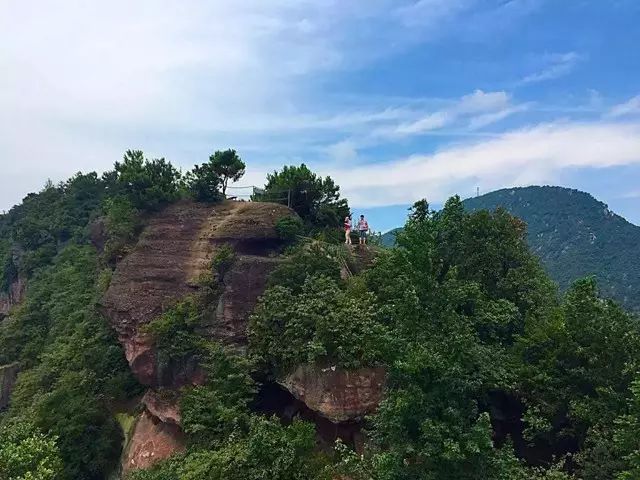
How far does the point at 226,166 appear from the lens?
24.1 m

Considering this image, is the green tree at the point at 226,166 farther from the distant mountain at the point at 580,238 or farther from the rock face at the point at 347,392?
the distant mountain at the point at 580,238

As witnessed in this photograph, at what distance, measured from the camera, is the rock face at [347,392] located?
48.8 feet

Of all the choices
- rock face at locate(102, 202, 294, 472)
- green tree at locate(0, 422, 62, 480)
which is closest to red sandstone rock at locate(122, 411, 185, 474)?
rock face at locate(102, 202, 294, 472)

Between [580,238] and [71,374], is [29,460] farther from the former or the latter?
[580,238]

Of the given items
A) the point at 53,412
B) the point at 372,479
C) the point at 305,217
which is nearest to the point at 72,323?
the point at 53,412

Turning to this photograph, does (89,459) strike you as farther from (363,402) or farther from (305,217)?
(305,217)

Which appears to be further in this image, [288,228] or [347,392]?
[288,228]

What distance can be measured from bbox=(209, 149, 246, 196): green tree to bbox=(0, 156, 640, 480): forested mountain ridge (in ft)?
0.23

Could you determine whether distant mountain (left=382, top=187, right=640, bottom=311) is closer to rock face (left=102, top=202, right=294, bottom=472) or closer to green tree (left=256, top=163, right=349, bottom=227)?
green tree (left=256, top=163, right=349, bottom=227)

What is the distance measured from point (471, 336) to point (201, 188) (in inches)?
611

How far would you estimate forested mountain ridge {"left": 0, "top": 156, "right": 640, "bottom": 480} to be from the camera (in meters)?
12.1

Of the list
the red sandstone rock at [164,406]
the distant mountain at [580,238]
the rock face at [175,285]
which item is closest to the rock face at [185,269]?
the rock face at [175,285]

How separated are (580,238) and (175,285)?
79.2 meters

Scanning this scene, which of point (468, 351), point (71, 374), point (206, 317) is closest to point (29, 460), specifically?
point (71, 374)
